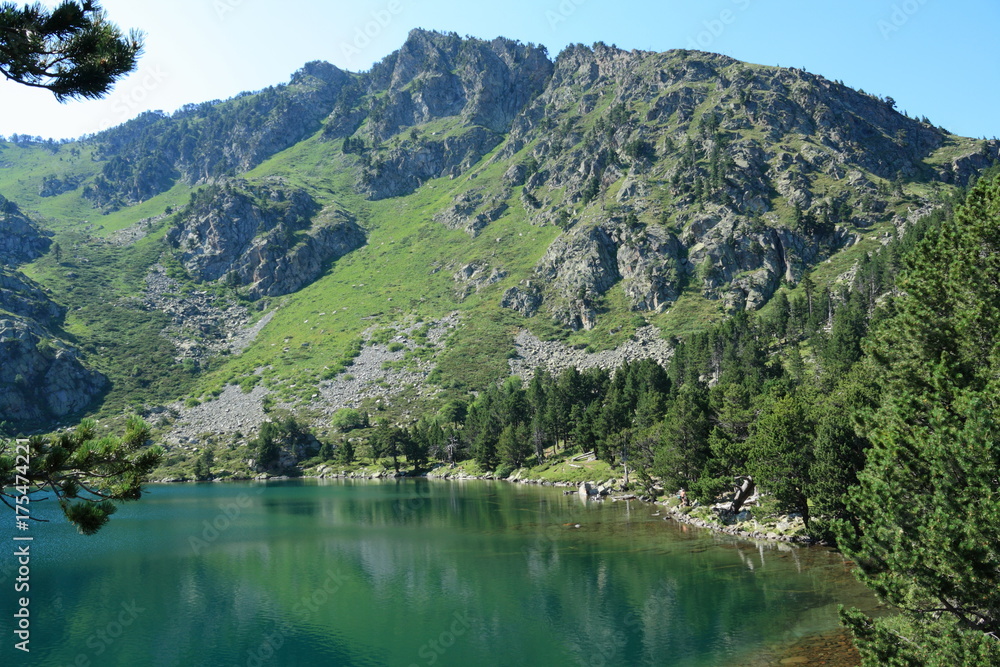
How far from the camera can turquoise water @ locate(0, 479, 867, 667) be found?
33906 millimetres

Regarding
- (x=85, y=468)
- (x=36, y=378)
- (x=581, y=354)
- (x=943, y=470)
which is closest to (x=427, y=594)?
(x=943, y=470)

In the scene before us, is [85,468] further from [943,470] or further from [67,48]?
[943,470]

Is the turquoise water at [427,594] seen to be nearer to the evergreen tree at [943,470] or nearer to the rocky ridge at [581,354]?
the evergreen tree at [943,470]

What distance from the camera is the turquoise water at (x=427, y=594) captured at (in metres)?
33.9

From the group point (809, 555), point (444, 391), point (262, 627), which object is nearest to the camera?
point (262, 627)

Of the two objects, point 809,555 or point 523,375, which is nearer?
point 809,555

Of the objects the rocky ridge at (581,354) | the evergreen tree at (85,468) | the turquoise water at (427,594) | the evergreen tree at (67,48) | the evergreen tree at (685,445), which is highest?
the rocky ridge at (581,354)

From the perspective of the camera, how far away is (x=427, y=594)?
44.7m

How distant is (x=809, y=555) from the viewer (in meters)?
49.5

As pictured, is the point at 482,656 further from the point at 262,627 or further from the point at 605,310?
the point at 605,310

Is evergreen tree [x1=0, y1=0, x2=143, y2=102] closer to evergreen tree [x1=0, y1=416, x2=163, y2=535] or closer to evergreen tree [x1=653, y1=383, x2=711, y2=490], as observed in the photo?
evergreen tree [x1=0, y1=416, x2=163, y2=535]

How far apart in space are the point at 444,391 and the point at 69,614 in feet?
445

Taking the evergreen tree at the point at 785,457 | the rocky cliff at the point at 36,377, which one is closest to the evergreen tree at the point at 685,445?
the evergreen tree at the point at 785,457

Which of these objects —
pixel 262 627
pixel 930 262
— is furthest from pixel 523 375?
pixel 930 262
